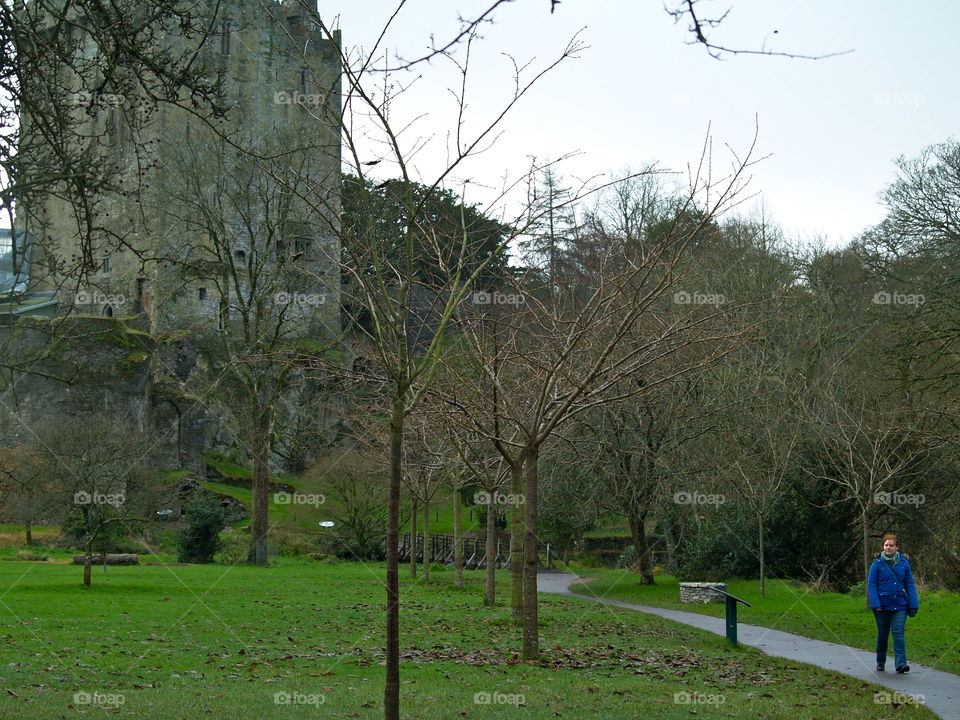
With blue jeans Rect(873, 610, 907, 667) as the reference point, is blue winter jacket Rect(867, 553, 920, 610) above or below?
above

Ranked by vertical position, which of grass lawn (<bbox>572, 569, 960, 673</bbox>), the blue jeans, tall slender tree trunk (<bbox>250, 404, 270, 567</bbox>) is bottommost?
grass lawn (<bbox>572, 569, 960, 673</bbox>)

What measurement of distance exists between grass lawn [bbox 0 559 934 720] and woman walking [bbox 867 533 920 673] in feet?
3.21

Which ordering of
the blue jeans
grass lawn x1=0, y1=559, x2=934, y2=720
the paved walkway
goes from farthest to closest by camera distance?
the blue jeans
the paved walkway
grass lawn x1=0, y1=559, x2=934, y2=720

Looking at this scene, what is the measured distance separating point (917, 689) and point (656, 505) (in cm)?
1578

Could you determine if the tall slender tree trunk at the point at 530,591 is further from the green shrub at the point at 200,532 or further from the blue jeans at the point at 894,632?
the green shrub at the point at 200,532

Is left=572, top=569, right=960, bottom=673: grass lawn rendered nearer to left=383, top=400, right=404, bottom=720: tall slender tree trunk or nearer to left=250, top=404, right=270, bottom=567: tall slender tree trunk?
left=383, top=400, right=404, bottom=720: tall slender tree trunk

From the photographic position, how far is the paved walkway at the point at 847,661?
34.8 ft

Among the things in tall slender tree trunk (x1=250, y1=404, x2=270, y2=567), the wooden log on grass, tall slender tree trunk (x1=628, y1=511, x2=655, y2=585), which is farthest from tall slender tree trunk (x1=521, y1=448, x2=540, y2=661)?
tall slender tree trunk (x1=250, y1=404, x2=270, y2=567)

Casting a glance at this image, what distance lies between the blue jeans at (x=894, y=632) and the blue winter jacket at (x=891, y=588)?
0.09 metres

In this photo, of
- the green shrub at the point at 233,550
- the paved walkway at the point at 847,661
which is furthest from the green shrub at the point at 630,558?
the green shrub at the point at 233,550

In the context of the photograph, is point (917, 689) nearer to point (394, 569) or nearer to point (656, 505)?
point (394, 569)

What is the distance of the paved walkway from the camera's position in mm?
10594

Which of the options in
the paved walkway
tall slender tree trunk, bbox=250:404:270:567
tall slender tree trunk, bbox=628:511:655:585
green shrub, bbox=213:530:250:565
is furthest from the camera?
tall slender tree trunk, bbox=250:404:270:567

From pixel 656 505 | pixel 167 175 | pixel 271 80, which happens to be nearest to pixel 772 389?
pixel 656 505
